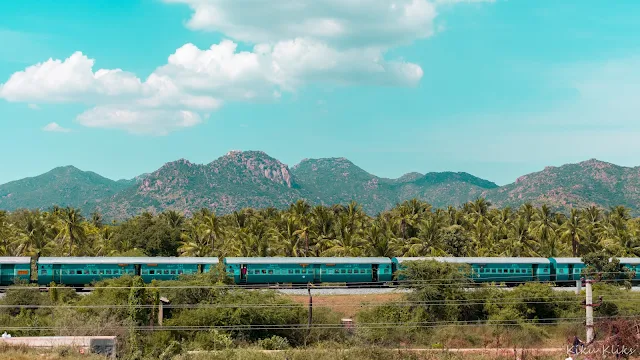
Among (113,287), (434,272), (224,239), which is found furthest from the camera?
(224,239)

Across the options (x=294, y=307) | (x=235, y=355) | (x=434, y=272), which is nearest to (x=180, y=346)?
(x=235, y=355)

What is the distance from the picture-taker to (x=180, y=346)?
32781mm

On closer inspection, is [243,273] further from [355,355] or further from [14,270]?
[355,355]

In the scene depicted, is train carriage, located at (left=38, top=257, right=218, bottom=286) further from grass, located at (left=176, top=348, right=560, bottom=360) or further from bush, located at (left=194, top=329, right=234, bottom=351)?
grass, located at (left=176, top=348, right=560, bottom=360)

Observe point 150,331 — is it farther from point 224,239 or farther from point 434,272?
point 224,239

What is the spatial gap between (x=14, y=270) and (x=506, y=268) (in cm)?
4027

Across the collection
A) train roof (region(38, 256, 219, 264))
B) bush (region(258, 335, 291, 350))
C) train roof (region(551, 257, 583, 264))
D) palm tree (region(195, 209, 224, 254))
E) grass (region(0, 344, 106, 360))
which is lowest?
bush (region(258, 335, 291, 350))

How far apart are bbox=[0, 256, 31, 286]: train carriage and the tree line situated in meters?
10.4

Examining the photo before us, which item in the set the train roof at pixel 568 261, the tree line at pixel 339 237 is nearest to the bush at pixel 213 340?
the tree line at pixel 339 237

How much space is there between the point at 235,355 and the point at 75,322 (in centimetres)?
1001

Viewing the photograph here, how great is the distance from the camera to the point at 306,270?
50.6 meters

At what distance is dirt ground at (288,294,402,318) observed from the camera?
42.9 meters

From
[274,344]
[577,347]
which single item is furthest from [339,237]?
[577,347]

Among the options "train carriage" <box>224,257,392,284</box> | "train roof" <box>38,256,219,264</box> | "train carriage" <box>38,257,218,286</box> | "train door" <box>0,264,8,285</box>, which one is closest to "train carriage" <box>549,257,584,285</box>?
"train carriage" <box>224,257,392,284</box>
